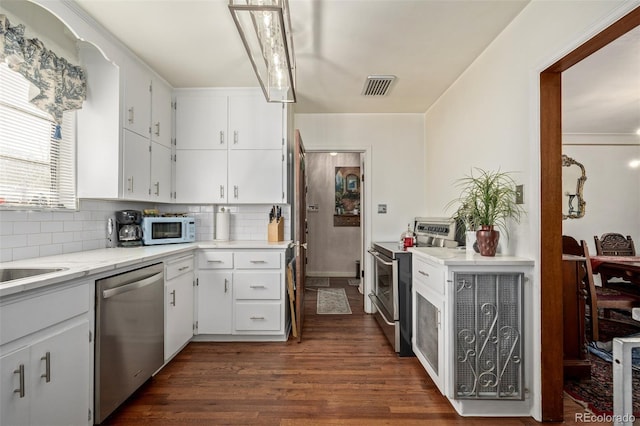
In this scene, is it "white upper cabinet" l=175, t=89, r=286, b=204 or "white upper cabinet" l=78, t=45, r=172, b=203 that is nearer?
"white upper cabinet" l=78, t=45, r=172, b=203

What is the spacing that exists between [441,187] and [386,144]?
950mm

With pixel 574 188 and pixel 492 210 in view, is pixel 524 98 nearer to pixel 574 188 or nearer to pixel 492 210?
pixel 492 210

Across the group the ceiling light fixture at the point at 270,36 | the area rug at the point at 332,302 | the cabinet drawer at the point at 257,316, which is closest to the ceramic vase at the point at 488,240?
the ceiling light fixture at the point at 270,36

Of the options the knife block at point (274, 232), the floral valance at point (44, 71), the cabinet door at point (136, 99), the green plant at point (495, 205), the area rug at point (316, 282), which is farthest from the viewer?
the area rug at point (316, 282)

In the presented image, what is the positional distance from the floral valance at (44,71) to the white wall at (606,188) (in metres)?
6.17

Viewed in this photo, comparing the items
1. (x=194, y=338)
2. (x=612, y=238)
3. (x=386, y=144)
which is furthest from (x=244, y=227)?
(x=612, y=238)

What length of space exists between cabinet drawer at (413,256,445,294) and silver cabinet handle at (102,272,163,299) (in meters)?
1.95

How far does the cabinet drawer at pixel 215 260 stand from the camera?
2.79 metres

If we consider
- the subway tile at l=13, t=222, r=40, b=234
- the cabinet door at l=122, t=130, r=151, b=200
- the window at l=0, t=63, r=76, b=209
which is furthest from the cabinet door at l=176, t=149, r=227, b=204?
the subway tile at l=13, t=222, r=40, b=234

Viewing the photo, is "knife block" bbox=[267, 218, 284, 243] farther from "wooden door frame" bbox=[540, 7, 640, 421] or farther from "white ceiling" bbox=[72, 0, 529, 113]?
"wooden door frame" bbox=[540, 7, 640, 421]

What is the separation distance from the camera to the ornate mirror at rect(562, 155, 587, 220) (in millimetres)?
4562

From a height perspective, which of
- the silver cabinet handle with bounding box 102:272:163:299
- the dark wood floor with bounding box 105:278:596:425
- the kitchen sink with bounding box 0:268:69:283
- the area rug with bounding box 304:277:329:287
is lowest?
the area rug with bounding box 304:277:329:287

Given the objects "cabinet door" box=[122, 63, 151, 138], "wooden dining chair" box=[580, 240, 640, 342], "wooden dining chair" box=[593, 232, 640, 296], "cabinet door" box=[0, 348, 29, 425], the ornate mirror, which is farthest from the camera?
the ornate mirror

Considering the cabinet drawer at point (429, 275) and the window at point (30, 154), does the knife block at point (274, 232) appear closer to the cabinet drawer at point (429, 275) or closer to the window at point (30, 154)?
the cabinet drawer at point (429, 275)
